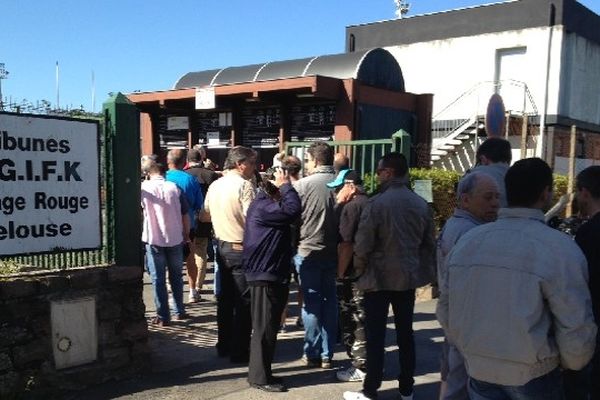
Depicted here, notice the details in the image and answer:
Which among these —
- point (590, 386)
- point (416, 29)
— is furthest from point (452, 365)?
point (416, 29)

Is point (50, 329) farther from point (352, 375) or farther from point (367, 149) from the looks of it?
point (367, 149)

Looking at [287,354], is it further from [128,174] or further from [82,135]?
[82,135]

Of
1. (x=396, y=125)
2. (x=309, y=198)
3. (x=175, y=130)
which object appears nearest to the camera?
(x=309, y=198)

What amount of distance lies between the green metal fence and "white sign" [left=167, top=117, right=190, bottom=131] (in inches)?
183

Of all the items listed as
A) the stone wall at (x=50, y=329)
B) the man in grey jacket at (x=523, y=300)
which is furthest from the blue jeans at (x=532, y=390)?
the stone wall at (x=50, y=329)

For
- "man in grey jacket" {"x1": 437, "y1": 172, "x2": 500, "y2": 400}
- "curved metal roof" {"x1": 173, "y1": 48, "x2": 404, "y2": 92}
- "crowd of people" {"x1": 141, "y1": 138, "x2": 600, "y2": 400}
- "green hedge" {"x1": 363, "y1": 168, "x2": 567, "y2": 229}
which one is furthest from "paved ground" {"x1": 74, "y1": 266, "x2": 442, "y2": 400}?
"curved metal roof" {"x1": 173, "y1": 48, "x2": 404, "y2": 92}

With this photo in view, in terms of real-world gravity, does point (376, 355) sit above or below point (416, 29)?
below

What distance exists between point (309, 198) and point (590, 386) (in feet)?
8.74

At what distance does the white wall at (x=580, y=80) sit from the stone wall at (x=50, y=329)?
16.3m

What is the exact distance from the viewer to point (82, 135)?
14.9ft

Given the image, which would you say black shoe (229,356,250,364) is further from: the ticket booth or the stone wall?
the ticket booth

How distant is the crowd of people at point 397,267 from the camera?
2.26m

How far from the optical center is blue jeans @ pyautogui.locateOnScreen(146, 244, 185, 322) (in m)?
6.07

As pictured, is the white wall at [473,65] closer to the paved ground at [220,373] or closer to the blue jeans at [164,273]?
the paved ground at [220,373]
